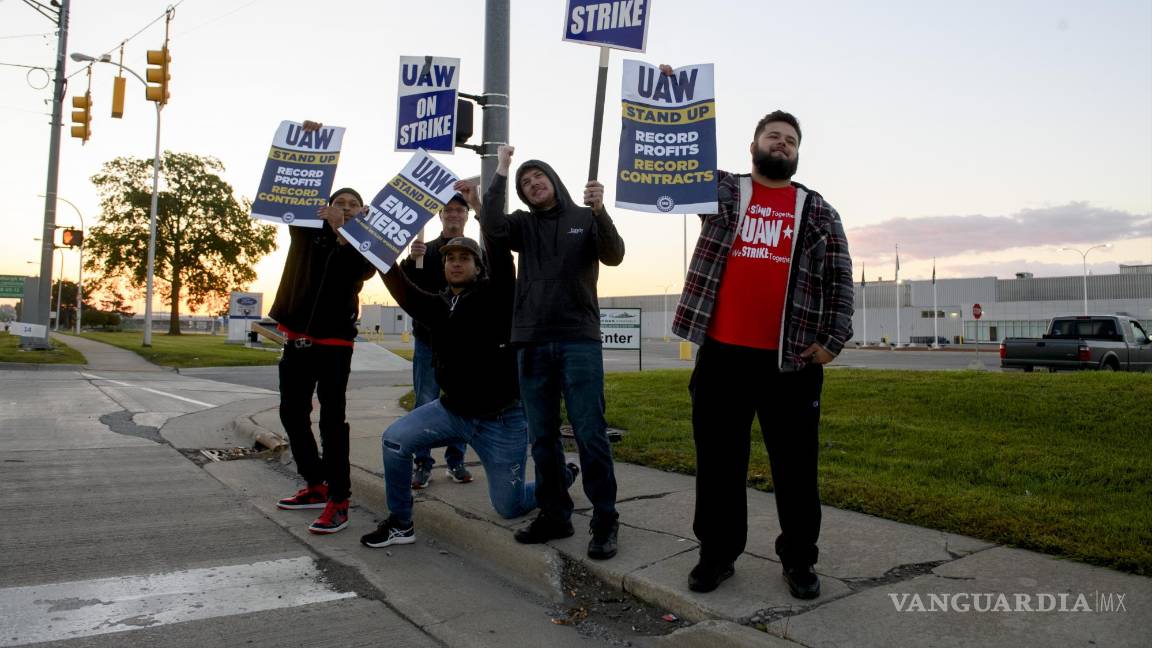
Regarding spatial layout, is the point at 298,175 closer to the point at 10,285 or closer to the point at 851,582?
the point at 851,582

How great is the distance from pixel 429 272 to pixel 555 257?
1.86 m

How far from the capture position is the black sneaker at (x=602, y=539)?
3.86m

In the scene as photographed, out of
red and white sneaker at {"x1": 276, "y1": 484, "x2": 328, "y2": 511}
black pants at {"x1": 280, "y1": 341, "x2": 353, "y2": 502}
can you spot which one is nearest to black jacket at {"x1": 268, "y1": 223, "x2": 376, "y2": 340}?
black pants at {"x1": 280, "y1": 341, "x2": 353, "y2": 502}

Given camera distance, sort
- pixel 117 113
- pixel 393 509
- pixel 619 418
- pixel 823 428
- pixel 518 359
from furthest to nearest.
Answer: pixel 117 113 → pixel 619 418 → pixel 823 428 → pixel 393 509 → pixel 518 359

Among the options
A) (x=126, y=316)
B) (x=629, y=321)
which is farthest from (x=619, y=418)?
(x=126, y=316)

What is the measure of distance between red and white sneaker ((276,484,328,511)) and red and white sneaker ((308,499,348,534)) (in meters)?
0.52

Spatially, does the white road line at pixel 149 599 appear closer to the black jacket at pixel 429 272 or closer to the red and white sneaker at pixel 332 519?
the red and white sneaker at pixel 332 519

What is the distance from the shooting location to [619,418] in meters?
8.24

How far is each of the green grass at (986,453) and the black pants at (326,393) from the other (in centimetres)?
252

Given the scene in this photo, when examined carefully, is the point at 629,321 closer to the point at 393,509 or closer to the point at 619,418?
Result: the point at 619,418

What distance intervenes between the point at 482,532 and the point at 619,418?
3963 mm

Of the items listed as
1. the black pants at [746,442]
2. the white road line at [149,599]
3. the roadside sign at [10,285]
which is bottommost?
the white road line at [149,599]

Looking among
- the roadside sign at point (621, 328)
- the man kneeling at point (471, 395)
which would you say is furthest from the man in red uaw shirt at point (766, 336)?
the roadside sign at point (621, 328)

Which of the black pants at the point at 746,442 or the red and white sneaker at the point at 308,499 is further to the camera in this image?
the red and white sneaker at the point at 308,499
